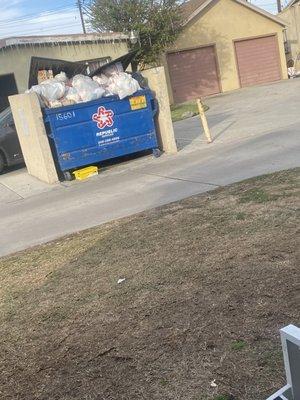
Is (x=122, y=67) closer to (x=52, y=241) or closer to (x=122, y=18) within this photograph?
(x=52, y=241)

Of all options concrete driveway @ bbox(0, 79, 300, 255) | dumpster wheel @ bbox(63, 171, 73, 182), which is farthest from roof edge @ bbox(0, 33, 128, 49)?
dumpster wheel @ bbox(63, 171, 73, 182)

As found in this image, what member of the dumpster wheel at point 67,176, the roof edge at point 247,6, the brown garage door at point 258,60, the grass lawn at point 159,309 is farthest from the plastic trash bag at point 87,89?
the brown garage door at point 258,60

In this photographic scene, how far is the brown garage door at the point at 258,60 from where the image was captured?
29.0 m

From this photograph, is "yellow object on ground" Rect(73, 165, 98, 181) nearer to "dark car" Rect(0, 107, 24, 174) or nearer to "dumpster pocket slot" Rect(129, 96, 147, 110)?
"dumpster pocket slot" Rect(129, 96, 147, 110)

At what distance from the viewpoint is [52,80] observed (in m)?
10.7

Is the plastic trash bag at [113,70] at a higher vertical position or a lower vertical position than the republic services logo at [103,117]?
higher

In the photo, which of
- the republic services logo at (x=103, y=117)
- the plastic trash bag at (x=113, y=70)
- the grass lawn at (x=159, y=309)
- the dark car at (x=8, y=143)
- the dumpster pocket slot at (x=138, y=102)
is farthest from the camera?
the dark car at (x=8, y=143)

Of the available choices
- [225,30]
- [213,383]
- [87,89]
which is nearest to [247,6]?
[225,30]

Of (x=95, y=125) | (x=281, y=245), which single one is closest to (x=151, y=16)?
(x=95, y=125)

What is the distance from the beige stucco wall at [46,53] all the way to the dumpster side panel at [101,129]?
31.5 feet

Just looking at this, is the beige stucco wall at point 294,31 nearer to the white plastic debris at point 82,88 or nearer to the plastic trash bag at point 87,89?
the white plastic debris at point 82,88

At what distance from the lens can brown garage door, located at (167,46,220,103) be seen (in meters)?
27.0

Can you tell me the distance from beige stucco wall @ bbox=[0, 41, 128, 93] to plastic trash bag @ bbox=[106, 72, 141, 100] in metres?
9.41

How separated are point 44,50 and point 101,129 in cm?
1041
